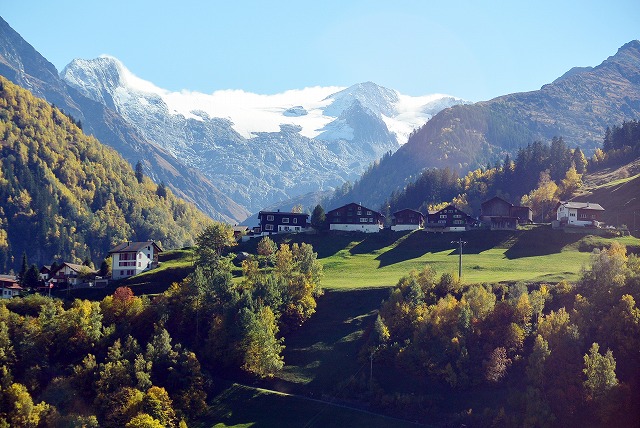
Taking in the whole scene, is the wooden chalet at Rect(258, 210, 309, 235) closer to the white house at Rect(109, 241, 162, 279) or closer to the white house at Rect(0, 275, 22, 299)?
the white house at Rect(109, 241, 162, 279)

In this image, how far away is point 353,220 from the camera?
172 metres

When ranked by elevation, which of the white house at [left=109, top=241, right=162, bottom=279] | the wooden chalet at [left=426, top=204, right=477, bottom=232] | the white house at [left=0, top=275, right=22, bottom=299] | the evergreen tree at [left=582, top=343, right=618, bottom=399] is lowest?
the evergreen tree at [left=582, top=343, right=618, bottom=399]

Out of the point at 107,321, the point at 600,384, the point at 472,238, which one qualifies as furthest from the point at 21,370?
the point at 472,238

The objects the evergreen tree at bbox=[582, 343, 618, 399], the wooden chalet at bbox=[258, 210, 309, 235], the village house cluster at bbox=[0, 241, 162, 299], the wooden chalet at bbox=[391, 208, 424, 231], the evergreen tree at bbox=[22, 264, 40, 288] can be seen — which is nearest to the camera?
the evergreen tree at bbox=[582, 343, 618, 399]

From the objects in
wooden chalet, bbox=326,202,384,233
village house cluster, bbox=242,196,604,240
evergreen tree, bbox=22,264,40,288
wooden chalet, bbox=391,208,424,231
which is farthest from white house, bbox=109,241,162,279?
wooden chalet, bbox=391,208,424,231

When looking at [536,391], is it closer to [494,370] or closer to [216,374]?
[494,370]

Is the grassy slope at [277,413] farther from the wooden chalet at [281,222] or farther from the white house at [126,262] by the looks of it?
the wooden chalet at [281,222]

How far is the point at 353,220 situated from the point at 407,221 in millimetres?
11984

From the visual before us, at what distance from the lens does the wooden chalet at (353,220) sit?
562 feet

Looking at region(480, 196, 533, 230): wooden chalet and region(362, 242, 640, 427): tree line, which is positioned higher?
region(480, 196, 533, 230): wooden chalet

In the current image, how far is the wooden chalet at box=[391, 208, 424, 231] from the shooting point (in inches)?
6708

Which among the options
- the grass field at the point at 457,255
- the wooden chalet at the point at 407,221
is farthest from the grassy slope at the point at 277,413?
the wooden chalet at the point at 407,221

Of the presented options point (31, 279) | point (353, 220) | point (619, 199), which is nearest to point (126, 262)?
point (31, 279)

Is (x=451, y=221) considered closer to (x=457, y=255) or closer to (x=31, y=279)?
(x=457, y=255)
